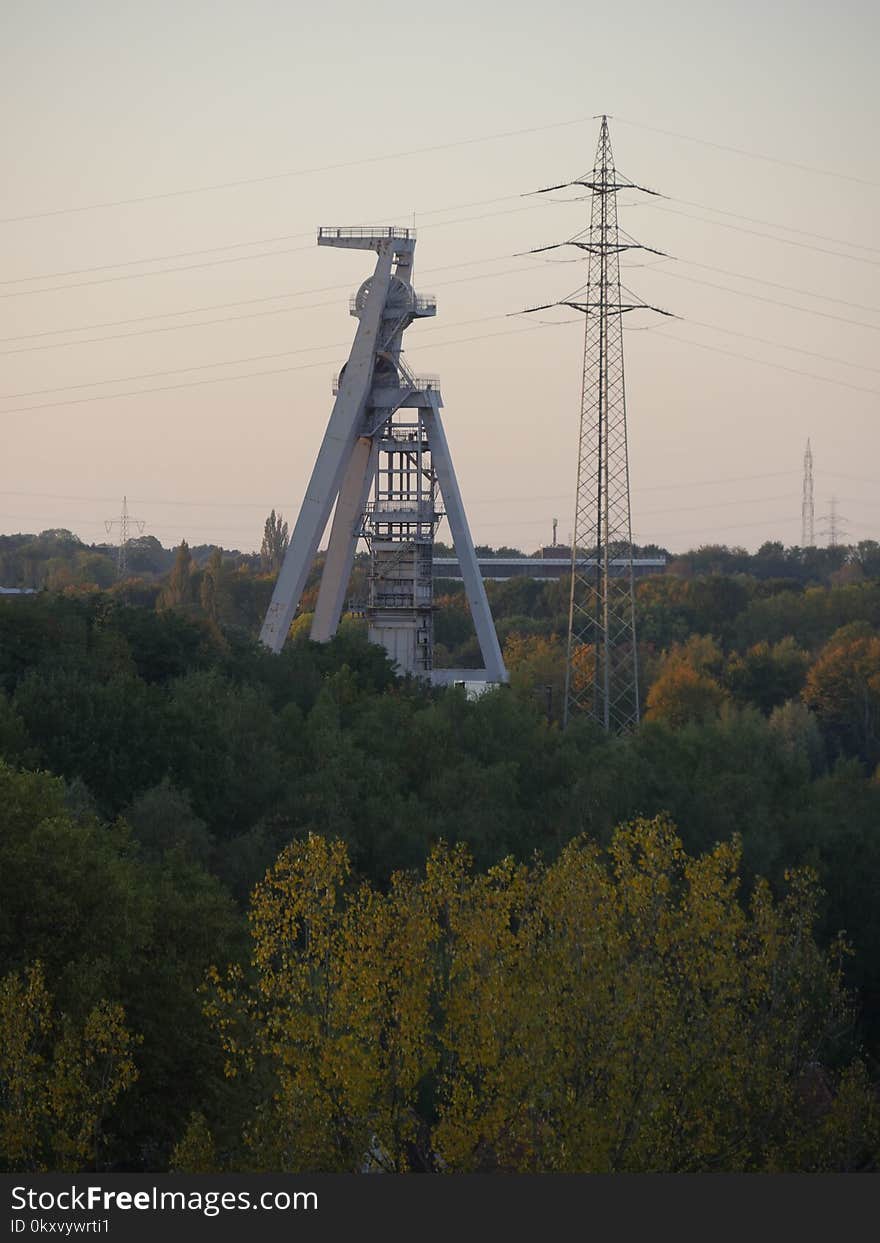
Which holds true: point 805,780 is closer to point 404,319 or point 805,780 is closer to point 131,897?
point 404,319

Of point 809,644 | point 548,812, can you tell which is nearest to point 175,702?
point 548,812

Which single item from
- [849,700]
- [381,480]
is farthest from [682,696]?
[381,480]

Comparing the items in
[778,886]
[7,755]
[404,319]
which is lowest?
[778,886]

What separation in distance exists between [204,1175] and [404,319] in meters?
31.7

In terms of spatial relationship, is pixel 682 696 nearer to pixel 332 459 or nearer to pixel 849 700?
pixel 849 700

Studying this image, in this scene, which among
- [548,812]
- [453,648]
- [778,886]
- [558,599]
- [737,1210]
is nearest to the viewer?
[737,1210]

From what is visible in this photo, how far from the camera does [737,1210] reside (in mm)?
14875

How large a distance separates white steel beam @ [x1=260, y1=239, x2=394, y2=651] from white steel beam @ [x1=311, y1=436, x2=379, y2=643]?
656 millimetres

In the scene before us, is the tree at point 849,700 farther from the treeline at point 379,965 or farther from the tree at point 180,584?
the treeline at point 379,965

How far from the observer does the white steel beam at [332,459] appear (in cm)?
4422

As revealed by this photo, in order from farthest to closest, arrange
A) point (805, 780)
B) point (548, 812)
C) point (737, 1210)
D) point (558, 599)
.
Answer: point (558, 599), point (805, 780), point (548, 812), point (737, 1210)

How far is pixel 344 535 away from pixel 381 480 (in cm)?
168

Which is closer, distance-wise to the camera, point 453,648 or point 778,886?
point 778,886

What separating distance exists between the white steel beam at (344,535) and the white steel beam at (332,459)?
66 centimetres
